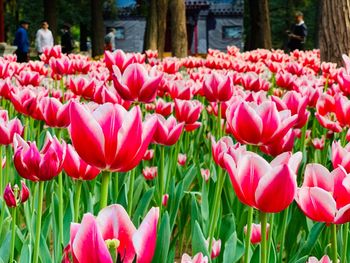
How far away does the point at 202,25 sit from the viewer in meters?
45.2

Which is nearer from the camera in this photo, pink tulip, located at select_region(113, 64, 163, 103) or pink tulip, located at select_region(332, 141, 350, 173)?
pink tulip, located at select_region(332, 141, 350, 173)

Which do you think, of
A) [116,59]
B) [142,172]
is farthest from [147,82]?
[142,172]

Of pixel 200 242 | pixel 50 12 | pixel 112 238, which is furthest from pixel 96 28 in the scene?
pixel 112 238

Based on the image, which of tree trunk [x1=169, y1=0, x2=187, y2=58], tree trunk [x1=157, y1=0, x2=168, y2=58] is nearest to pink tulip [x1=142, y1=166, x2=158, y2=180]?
tree trunk [x1=169, y1=0, x2=187, y2=58]

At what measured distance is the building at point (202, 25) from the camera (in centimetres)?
4462

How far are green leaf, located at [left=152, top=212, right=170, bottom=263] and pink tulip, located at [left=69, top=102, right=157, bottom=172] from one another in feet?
2.07

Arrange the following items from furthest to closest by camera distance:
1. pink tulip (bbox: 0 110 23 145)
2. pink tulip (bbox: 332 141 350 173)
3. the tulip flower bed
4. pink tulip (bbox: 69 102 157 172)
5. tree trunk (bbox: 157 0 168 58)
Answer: tree trunk (bbox: 157 0 168 58) → pink tulip (bbox: 0 110 23 145) → pink tulip (bbox: 332 141 350 173) → pink tulip (bbox: 69 102 157 172) → the tulip flower bed

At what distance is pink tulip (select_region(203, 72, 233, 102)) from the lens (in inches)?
120

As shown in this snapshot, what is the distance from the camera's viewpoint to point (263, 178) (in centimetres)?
128

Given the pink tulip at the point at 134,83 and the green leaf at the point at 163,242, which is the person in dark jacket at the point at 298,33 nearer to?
the pink tulip at the point at 134,83

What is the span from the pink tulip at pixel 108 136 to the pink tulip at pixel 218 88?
181 centimetres

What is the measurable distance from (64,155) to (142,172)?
201cm

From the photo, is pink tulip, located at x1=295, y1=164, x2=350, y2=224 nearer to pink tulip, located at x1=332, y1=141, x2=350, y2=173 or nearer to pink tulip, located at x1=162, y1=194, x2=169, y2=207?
pink tulip, located at x1=332, y1=141, x2=350, y2=173

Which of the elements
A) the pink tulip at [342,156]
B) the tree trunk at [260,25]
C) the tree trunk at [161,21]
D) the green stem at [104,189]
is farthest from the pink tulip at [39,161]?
the tree trunk at [260,25]
